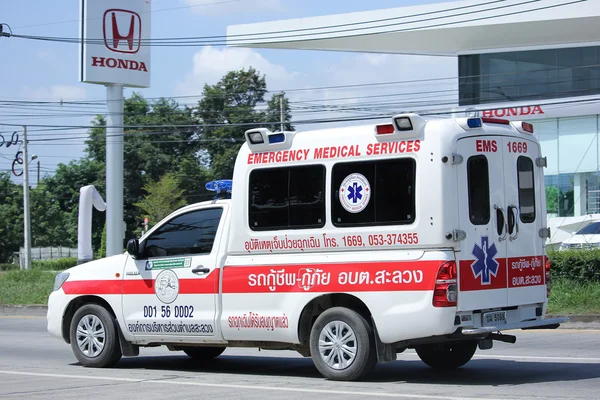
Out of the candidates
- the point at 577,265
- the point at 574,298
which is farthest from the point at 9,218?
the point at 574,298

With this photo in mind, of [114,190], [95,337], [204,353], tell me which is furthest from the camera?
[114,190]

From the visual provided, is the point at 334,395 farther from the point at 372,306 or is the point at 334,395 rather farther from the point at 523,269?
the point at 523,269

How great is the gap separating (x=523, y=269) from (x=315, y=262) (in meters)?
2.26

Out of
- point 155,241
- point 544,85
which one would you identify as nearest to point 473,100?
point 544,85

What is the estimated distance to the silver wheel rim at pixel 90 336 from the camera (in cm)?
1177

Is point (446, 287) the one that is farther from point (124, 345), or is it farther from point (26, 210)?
point (26, 210)

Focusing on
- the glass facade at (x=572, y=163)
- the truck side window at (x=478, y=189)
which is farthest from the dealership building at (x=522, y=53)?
the truck side window at (x=478, y=189)

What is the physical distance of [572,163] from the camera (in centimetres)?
4338

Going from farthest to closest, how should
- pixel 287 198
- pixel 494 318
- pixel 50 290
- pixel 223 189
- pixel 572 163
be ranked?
pixel 572 163, pixel 50 290, pixel 223 189, pixel 287 198, pixel 494 318

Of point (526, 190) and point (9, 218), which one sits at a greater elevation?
point (9, 218)

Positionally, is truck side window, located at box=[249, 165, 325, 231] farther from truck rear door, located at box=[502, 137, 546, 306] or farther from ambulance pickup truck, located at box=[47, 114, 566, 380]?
truck rear door, located at box=[502, 137, 546, 306]

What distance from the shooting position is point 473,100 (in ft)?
152

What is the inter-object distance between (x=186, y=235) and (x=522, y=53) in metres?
36.4

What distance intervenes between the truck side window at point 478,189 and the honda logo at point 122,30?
30.2 meters
